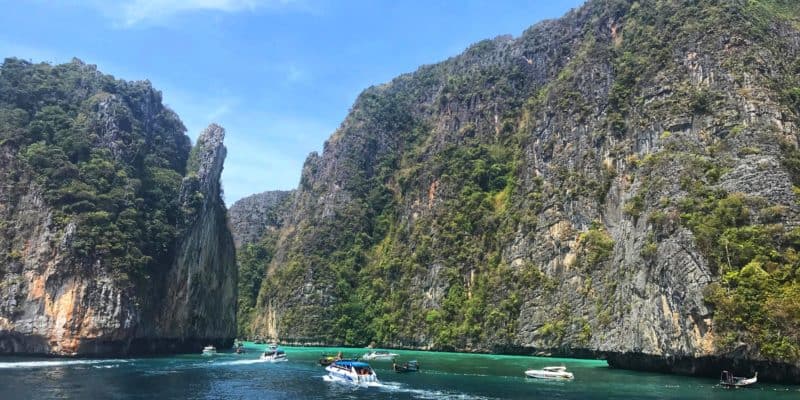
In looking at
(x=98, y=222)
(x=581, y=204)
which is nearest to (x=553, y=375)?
(x=581, y=204)

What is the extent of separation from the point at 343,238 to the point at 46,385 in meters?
118

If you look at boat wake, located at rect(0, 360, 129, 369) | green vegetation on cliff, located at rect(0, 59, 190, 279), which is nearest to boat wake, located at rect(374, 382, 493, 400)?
boat wake, located at rect(0, 360, 129, 369)

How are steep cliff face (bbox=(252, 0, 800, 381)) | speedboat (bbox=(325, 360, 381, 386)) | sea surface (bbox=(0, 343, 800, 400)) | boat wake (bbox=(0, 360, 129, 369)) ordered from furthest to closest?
1. boat wake (bbox=(0, 360, 129, 369))
2. steep cliff face (bbox=(252, 0, 800, 381))
3. speedboat (bbox=(325, 360, 381, 386))
4. sea surface (bbox=(0, 343, 800, 400))

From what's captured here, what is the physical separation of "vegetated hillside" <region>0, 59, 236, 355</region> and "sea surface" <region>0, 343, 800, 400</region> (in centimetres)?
710

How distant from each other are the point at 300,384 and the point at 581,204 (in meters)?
68.3

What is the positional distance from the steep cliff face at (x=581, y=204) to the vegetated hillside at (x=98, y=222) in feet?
156

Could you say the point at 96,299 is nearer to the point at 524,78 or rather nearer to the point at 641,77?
the point at 641,77

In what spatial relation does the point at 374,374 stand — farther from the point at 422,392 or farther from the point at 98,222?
the point at 98,222

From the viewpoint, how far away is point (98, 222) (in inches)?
3196

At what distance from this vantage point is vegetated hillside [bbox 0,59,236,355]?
75.3 m

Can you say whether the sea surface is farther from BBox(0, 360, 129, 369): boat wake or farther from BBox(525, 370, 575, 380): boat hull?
BBox(525, 370, 575, 380): boat hull

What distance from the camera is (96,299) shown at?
76.6 meters

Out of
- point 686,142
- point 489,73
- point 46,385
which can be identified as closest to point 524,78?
point 489,73

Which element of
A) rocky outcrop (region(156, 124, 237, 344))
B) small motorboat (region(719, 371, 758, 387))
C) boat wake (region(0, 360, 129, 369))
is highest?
rocky outcrop (region(156, 124, 237, 344))
